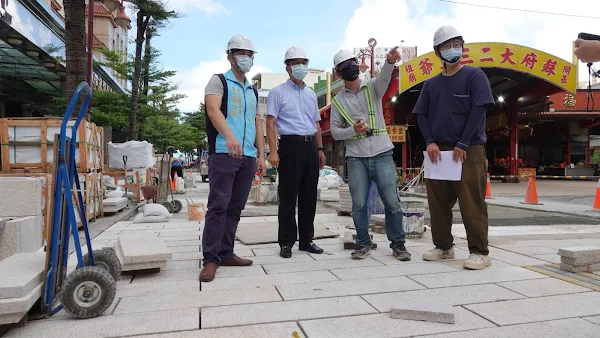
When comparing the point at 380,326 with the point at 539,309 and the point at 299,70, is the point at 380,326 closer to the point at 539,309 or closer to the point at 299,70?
the point at 539,309

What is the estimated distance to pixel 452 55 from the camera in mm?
3846

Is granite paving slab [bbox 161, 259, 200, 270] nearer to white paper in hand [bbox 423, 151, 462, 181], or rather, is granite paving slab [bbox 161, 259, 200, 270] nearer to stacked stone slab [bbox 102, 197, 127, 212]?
white paper in hand [bbox 423, 151, 462, 181]

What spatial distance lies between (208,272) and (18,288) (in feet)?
4.44

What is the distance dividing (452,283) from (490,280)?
325 millimetres

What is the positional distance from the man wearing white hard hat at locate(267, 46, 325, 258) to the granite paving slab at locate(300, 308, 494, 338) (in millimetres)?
1792

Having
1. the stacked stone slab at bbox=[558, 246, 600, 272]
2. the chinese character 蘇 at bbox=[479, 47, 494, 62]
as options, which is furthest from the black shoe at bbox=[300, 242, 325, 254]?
the chinese character 蘇 at bbox=[479, 47, 494, 62]

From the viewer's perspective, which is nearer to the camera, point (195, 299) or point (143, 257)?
point (195, 299)

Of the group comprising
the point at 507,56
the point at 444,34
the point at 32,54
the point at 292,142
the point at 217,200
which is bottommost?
the point at 217,200

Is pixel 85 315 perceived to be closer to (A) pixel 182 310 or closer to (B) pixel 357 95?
(A) pixel 182 310

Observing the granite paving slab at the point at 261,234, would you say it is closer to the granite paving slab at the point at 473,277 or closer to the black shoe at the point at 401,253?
the black shoe at the point at 401,253

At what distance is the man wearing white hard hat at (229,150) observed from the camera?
11.6 ft

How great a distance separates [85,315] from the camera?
8.27 ft

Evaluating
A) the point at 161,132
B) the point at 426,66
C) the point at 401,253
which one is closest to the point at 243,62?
the point at 401,253

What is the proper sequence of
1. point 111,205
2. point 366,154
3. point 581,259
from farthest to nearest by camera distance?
1. point 111,205
2. point 366,154
3. point 581,259
